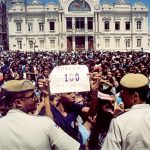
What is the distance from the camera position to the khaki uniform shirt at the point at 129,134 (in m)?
3.14

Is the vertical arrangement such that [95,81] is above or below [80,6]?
above

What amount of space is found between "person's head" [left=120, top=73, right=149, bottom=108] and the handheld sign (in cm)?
156

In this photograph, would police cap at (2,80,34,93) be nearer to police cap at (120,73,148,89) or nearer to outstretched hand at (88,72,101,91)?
police cap at (120,73,148,89)

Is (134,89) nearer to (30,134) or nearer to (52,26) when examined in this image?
(30,134)

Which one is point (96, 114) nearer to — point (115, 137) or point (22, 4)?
point (115, 137)

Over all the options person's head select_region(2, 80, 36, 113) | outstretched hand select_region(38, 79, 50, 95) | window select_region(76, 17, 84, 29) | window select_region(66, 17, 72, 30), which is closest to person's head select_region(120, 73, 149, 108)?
person's head select_region(2, 80, 36, 113)

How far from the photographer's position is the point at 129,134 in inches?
124

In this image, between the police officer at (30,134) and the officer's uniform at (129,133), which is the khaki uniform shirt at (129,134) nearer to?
the officer's uniform at (129,133)

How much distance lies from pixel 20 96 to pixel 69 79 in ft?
5.46

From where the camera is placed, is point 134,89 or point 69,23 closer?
point 134,89

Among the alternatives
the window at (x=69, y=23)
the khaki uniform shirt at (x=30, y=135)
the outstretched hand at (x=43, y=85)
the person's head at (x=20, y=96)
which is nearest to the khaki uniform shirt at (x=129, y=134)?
the khaki uniform shirt at (x=30, y=135)

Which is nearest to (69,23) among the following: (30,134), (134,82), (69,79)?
(69,79)

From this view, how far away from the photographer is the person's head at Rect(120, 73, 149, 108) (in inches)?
132

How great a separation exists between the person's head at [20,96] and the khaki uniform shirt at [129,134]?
24.6 inches
